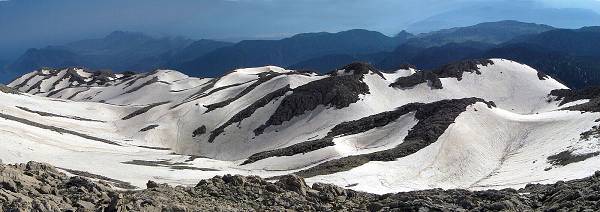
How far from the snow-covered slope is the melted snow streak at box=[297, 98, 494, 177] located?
0.68ft

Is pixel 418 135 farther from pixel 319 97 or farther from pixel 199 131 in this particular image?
pixel 199 131

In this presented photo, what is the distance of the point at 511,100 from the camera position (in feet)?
393

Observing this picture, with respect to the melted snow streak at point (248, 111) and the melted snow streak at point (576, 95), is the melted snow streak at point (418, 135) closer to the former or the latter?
the melted snow streak at point (576, 95)

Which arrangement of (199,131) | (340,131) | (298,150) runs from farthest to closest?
(199,131) < (340,131) < (298,150)

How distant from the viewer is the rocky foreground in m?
20.7

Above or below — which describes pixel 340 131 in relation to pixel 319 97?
below

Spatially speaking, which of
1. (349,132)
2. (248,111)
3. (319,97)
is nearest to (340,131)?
(349,132)

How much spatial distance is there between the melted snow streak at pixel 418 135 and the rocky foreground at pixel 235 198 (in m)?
32.2

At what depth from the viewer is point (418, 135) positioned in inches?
2751

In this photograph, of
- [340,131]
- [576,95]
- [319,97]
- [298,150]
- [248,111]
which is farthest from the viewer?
[248,111]

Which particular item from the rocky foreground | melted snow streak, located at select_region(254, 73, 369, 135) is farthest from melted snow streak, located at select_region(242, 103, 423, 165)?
the rocky foreground

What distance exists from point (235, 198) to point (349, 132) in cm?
5894

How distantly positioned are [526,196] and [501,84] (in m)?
107

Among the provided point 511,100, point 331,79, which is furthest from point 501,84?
point 331,79
